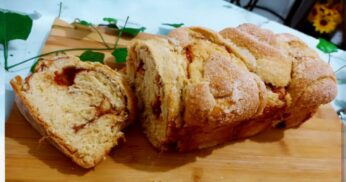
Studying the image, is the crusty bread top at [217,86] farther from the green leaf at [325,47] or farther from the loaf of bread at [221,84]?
the green leaf at [325,47]

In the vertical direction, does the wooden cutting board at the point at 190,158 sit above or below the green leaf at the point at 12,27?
below

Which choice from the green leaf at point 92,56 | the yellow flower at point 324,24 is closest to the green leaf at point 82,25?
the green leaf at point 92,56

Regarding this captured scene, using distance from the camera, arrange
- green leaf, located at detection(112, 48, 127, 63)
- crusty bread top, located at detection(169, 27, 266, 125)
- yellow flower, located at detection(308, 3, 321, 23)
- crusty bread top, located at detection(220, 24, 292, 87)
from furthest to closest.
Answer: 1. yellow flower, located at detection(308, 3, 321, 23)
2. green leaf, located at detection(112, 48, 127, 63)
3. crusty bread top, located at detection(220, 24, 292, 87)
4. crusty bread top, located at detection(169, 27, 266, 125)

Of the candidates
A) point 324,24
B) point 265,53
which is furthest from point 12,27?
point 324,24

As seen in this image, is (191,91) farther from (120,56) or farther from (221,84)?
(120,56)

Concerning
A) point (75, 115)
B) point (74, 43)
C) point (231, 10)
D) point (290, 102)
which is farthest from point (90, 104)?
point (231, 10)

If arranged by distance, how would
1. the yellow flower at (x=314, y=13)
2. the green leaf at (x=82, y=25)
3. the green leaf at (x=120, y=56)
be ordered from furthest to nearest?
the yellow flower at (x=314, y=13) → the green leaf at (x=82, y=25) → the green leaf at (x=120, y=56)

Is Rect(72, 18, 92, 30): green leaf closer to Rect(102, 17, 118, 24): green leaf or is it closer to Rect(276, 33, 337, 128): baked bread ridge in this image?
Rect(102, 17, 118, 24): green leaf

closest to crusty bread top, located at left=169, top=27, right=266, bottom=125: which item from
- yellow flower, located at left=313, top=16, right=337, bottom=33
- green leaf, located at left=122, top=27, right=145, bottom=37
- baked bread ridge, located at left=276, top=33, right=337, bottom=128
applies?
baked bread ridge, located at left=276, top=33, right=337, bottom=128
